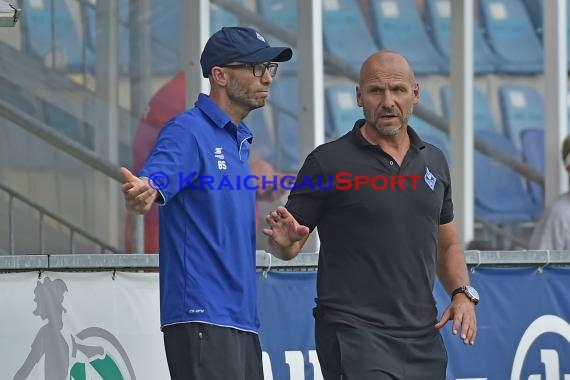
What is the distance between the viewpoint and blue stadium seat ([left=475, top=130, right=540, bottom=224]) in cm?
1094

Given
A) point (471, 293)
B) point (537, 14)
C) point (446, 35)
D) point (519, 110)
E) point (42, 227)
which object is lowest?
point (471, 293)

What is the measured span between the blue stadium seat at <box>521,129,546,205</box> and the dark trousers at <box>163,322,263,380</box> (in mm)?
5495

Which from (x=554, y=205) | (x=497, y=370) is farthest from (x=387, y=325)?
(x=554, y=205)

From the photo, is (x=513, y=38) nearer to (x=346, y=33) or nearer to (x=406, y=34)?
(x=406, y=34)

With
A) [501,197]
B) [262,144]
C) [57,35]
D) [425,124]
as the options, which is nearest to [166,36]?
[57,35]

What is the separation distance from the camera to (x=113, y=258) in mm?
7328

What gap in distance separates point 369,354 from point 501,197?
5.65 metres

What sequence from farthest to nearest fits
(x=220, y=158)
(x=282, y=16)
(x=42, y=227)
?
1. (x=282, y=16)
2. (x=42, y=227)
3. (x=220, y=158)

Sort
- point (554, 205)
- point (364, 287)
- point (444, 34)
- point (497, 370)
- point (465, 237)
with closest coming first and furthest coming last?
point (364, 287) < point (497, 370) < point (554, 205) < point (465, 237) < point (444, 34)

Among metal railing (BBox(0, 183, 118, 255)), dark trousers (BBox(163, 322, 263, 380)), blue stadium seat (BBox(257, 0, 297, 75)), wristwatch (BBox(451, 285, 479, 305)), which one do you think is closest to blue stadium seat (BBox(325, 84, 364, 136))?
blue stadium seat (BBox(257, 0, 297, 75))

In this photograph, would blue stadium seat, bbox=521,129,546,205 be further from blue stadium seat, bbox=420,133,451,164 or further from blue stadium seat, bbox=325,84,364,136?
blue stadium seat, bbox=325,84,364,136

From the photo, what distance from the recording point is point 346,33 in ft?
36.1

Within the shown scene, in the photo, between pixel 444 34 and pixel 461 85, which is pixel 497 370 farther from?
pixel 444 34

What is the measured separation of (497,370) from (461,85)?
2.89 metres
